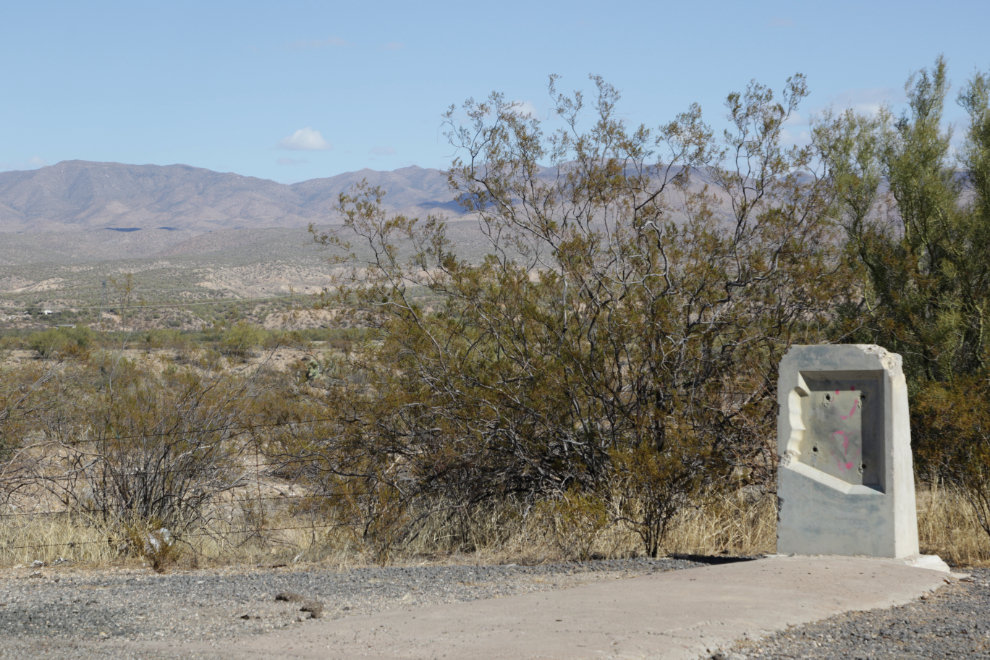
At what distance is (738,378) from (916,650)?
5726 mm

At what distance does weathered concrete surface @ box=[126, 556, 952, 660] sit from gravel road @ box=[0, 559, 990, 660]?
0.21m

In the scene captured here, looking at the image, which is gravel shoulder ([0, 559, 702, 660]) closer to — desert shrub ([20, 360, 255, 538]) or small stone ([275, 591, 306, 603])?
small stone ([275, 591, 306, 603])

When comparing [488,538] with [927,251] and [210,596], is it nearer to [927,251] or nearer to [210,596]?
[210,596]

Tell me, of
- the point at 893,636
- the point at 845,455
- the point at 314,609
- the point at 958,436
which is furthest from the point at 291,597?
the point at 958,436

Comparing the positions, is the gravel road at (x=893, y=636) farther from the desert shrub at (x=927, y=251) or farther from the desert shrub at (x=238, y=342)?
the desert shrub at (x=238, y=342)

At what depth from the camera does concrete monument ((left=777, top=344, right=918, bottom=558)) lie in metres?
8.18

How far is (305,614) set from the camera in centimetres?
667

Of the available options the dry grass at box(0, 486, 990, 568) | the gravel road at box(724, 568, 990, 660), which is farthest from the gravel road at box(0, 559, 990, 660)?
the dry grass at box(0, 486, 990, 568)

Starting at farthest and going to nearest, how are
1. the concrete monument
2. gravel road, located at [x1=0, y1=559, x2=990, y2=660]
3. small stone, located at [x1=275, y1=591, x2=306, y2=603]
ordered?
the concrete monument
small stone, located at [x1=275, y1=591, x2=306, y2=603]
gravel road, located at [x1=0, y1=559, x2=990, y2=660]

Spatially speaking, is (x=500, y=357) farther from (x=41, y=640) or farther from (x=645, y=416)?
(x=41, y=640)

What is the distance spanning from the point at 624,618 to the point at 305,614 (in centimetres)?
226

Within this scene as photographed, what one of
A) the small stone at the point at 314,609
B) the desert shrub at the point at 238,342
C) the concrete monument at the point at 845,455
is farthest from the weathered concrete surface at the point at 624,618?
the desert shrub at the point at 238,342

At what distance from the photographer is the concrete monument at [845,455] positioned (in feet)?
26.8

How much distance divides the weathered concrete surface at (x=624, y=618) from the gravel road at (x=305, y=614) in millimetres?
206
